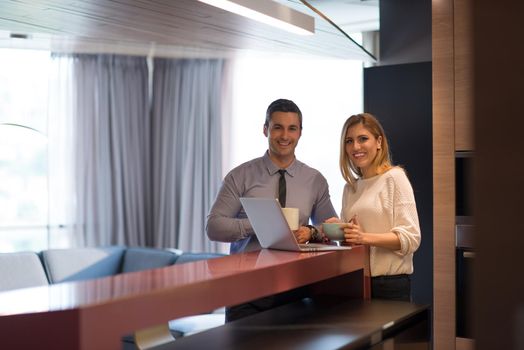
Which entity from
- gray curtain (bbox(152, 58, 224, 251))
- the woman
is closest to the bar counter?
the woman

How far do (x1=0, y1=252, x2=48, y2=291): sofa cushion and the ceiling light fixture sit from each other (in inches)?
121

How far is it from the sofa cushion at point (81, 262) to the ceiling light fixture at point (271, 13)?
3.19 meters

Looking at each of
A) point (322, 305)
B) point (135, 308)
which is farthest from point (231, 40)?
point (135, 308)

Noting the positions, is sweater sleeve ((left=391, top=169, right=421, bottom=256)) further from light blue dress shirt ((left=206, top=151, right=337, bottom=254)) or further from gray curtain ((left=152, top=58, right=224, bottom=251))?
gray curtain ((left=152, top=58, right=224, bottom=251))

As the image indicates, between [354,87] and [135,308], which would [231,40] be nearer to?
[354,87]

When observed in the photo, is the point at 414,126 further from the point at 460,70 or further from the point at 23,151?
the point at 23,151

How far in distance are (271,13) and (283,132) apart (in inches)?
21.9

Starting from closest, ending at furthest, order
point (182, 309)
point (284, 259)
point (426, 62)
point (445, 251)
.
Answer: point (182, 309) → point (284, 259) → point (445, 251) → point (426, 62)

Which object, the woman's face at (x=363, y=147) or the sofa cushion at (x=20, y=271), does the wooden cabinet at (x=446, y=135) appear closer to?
the woman's face at (x=363, y=147)

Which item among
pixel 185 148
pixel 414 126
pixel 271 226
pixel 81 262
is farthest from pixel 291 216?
pixel 185 148

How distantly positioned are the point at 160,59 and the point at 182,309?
5.72 meters

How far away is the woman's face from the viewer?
293 centimetres

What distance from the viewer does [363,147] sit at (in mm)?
2928

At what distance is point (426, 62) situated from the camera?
519 cm
